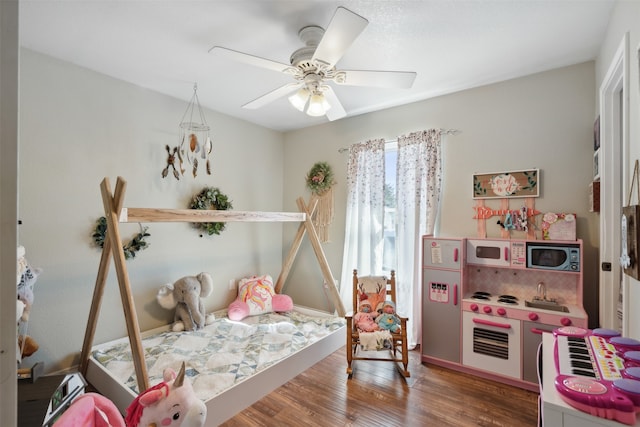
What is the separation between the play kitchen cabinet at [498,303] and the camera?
2355 millimetres

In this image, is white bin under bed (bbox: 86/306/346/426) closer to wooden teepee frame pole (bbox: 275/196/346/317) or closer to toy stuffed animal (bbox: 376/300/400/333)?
wooden teepee frame pole (bbox: 275/196/346/317)

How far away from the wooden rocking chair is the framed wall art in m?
1.20

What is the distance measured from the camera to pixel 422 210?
10.5 feet

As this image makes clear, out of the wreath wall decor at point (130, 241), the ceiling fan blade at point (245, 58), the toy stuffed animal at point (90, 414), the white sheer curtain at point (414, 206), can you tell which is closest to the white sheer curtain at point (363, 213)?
the white sheer curtain at point (414, 206)

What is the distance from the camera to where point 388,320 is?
2746mm

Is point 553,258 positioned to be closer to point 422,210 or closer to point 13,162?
point 422,210

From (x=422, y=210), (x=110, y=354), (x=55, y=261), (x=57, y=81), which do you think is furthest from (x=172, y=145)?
(x=422, y=210)

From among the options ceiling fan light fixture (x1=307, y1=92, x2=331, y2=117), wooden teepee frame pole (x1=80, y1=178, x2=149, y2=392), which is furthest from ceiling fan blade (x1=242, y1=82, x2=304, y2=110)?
wooden teepee frame pole (x1=80, y1=178, x2=149, y2=392)

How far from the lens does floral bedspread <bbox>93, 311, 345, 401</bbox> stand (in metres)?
2.28

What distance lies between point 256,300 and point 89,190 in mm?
2055

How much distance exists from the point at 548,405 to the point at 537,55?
2568 mm

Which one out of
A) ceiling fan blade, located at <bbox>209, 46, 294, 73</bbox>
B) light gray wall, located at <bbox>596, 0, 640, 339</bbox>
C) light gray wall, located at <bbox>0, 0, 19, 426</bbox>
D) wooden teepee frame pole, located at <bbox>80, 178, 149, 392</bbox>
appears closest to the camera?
light gray wall, located at <bbox>0, 0, 19, 426</bbox>

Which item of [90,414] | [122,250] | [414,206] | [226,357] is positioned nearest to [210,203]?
[122,250]

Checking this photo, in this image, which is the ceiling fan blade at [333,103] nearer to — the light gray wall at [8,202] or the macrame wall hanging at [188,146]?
the macrame wall hanging at [188,146]
